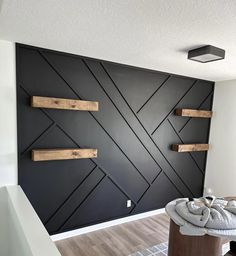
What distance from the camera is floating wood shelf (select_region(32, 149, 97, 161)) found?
2.42m

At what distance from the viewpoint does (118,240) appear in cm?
285

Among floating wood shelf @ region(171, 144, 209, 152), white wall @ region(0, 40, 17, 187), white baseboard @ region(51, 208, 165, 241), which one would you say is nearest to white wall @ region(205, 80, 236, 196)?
floating wood shelf @ region(171, 144, 209, 152)

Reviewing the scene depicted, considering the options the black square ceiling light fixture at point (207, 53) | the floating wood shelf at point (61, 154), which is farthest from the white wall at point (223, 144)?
the floating wood shelf at point (61, 154)

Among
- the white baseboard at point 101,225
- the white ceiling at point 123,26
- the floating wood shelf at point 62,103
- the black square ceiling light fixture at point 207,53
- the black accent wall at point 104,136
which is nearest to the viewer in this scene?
the white ceiling at point 123,26

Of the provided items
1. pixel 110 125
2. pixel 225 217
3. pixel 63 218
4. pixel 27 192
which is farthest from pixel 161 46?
pixel 63 218

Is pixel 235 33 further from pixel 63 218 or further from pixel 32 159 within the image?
pixel 63 218

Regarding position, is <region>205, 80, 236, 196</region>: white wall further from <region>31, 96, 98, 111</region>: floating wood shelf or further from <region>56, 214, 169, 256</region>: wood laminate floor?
<region>31, 96, 98, 111</region>: floating wood shelf

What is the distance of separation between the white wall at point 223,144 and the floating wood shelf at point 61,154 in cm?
259

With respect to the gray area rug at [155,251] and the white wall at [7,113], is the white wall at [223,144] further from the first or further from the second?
the white wall at [7,113]

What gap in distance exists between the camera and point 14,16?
1612 mm

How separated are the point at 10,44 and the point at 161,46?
1.66 metres

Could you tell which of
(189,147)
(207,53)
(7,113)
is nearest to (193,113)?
(189,147)

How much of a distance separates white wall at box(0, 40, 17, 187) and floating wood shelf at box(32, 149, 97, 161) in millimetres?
253

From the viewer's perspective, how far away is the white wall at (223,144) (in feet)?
12.6
